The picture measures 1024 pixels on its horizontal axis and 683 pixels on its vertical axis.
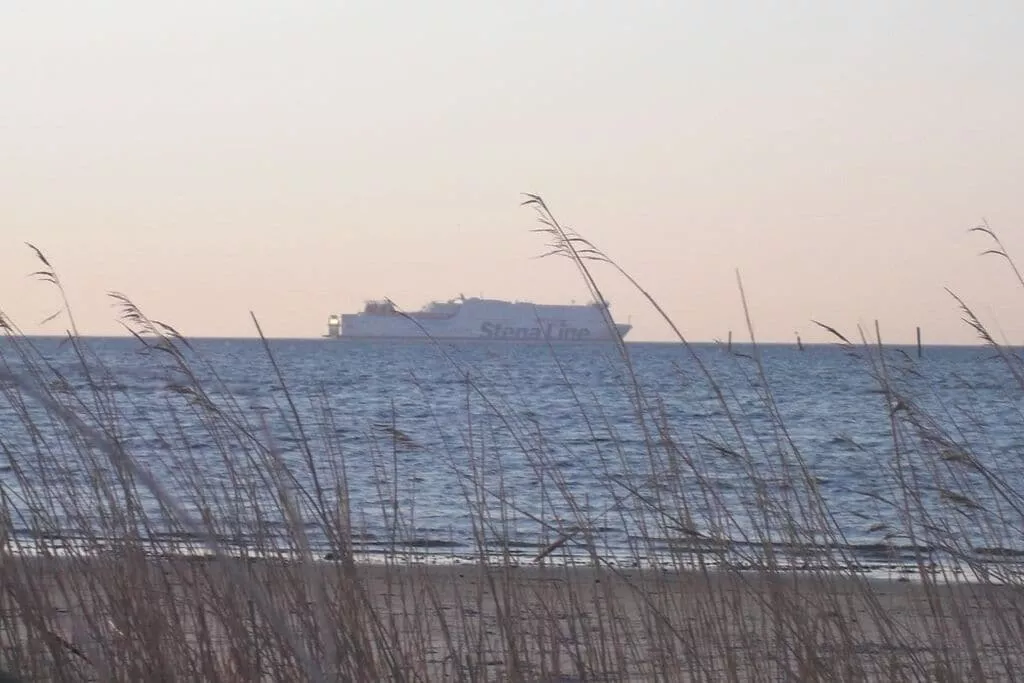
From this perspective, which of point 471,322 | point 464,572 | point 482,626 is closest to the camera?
point 482,626

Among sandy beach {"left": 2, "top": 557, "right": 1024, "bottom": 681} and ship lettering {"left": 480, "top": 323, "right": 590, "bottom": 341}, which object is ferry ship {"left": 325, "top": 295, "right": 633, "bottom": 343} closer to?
ship lettering {"left": 480, "top": 323, "right": 590, "bottom": 341}

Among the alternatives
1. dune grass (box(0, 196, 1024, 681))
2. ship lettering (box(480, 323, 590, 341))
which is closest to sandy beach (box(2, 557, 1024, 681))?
dune grass (box(0, 196, 1024, 681))

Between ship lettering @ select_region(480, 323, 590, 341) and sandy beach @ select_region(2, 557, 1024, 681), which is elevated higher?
ship lettering @ select_region(480, 323, 590, 341)

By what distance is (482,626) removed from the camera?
276cm

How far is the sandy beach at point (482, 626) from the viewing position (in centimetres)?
249

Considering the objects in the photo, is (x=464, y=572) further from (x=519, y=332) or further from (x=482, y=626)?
(x=519, y=332)

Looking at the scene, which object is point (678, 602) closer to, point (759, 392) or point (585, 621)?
point (585, 621)

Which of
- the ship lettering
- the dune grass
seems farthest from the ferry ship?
the dune grass

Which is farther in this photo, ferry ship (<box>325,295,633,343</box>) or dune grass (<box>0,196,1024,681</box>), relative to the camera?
ferry ship (<box>325,295,633,343</box>)

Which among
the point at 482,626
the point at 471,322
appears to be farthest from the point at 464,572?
the point at 471,322

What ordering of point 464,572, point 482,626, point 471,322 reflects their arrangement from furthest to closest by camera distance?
point 471,322 → point 464,572 → point 482,626

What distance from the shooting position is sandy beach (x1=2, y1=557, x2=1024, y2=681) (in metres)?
2.49

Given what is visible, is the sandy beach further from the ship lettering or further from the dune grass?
the ship lettering

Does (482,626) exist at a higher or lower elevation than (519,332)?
lower
